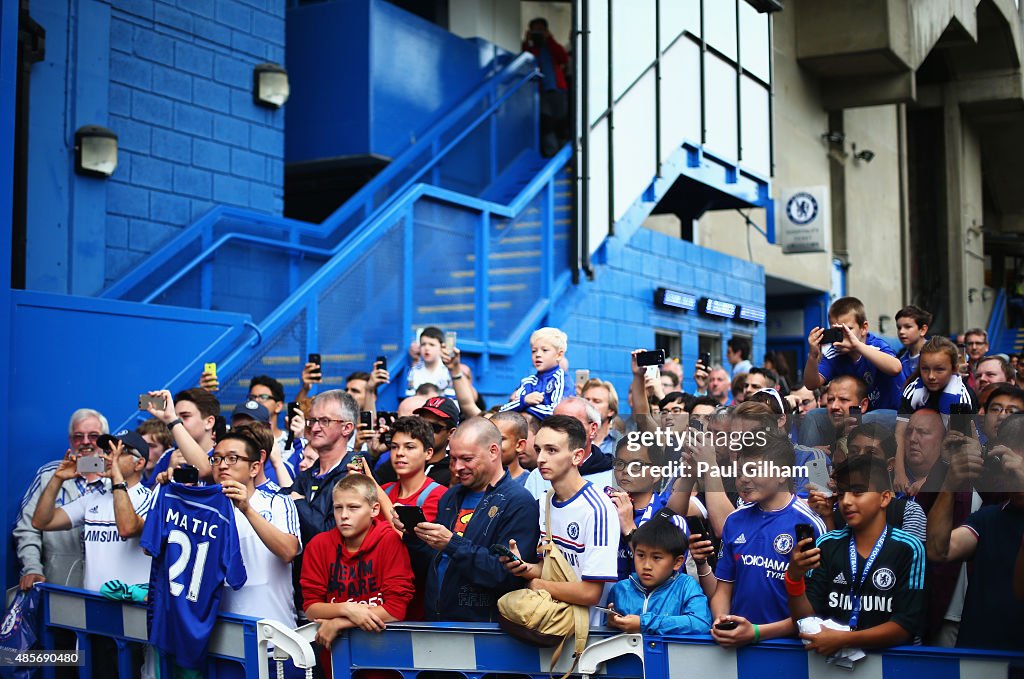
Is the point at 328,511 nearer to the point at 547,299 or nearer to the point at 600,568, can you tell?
the point at 600,568

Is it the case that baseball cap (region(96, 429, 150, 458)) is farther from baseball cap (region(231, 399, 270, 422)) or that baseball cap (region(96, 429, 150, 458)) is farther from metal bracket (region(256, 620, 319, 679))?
metal bracket (region(256, 620, 319, 679))

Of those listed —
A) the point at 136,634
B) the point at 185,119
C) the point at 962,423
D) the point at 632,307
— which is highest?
the point at 185,119

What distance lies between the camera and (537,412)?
753 centimetres

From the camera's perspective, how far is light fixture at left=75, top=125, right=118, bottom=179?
10.6m

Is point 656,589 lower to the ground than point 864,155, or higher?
lower

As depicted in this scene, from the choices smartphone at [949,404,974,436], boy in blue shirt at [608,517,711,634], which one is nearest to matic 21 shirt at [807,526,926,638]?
boy in blue shirt at [608,517,711,634]

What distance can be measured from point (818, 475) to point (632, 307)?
397 inches

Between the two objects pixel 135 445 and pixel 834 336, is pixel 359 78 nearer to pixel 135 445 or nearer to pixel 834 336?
pixel 135 445

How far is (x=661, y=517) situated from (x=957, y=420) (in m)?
1.27

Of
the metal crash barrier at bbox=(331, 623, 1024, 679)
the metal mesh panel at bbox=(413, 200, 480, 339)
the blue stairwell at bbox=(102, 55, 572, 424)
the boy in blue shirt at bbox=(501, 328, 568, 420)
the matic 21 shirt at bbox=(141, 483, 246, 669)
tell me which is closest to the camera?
the metal crash barrier at bbox=(331, 623, 1024, 679)

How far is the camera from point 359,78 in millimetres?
14469

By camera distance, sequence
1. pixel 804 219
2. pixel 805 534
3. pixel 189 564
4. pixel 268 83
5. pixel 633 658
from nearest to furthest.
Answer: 1. pixel 805 534
2. pixel 633 658
3. pixel 189 564
4. pixel 268 83
5. pixel 804 219

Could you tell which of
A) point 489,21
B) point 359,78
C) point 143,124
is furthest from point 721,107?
point 143,124

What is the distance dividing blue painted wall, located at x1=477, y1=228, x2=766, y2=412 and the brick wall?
375 centimetres
